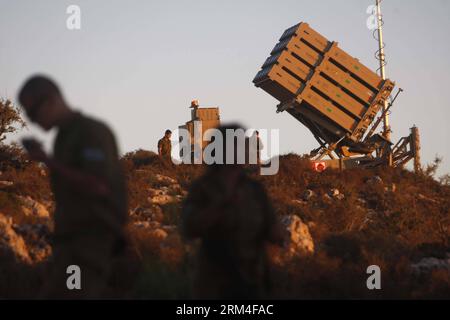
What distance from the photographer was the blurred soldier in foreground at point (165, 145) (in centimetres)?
2152

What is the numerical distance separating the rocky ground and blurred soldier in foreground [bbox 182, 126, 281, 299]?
85cm

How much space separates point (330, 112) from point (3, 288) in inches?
554

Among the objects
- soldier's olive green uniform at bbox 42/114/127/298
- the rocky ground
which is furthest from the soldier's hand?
the rocky ground

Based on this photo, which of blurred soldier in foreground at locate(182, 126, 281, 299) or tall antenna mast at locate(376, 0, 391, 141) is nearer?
blurred soldier in foreground at locate(182, 126, 281, 299)

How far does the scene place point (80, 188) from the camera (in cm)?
373

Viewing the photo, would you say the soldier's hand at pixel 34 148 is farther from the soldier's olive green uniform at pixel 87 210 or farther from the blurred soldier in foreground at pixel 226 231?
the blurred soldier in foreground at pixel 226 231

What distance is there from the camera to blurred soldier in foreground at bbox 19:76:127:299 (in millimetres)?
3762

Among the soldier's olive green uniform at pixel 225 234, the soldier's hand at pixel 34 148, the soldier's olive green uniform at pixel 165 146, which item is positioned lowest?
the soldier's olive green uniform at pixel 225 234

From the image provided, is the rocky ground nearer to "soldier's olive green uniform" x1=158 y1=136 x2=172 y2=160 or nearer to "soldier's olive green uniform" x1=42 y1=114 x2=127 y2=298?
"soldier's olive green uniform" x1=158 y1=136 x2=172 y2=160

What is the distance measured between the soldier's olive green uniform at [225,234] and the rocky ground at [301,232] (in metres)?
0.85

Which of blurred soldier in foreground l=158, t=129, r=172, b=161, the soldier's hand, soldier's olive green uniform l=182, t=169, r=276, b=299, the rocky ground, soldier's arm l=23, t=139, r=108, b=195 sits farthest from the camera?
blurred soldier in foreground l=158, t=129, r=172, b=161

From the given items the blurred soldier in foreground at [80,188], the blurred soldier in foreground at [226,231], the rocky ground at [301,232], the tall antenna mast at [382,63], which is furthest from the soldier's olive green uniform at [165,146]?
the blurred soldier in foreground at [80,188]

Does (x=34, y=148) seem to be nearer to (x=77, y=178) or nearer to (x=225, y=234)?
(x=77, y=178)

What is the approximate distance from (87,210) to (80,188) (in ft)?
0.45
